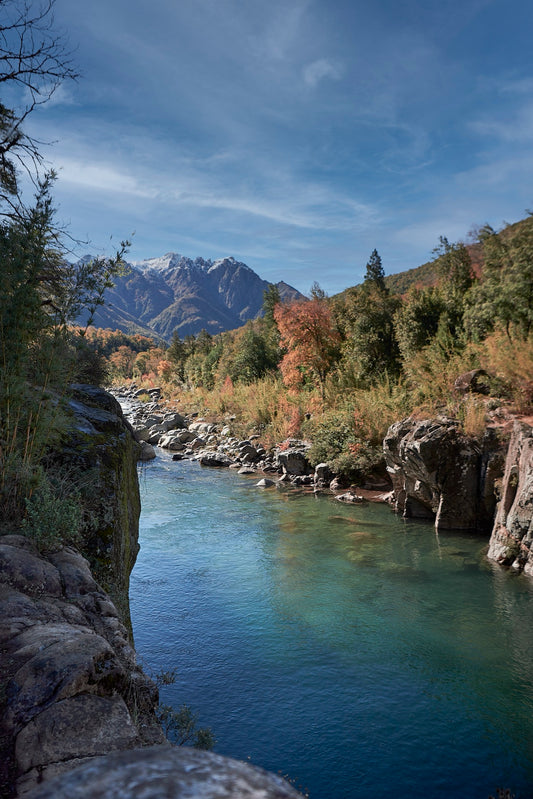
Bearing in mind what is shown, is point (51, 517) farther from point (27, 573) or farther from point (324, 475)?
point (324, 475)

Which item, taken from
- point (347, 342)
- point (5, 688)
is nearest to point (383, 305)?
point (347, 342)

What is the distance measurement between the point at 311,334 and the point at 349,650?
17036mm

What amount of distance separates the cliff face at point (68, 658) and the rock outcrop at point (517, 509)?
7.32 metres

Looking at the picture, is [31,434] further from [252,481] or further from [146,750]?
[252,481]

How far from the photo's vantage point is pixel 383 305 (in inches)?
799

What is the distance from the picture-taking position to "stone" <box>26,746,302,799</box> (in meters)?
0.68

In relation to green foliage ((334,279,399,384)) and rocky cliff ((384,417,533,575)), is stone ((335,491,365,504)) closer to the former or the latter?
rocky cliff ((384,417,533,575))

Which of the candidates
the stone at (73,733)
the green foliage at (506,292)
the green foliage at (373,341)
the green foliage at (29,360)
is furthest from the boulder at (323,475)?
the stone at (73,733)

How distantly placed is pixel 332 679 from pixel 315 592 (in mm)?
2505

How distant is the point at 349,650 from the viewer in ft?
21.5

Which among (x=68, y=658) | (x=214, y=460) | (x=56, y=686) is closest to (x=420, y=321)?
(x=214, y=460)

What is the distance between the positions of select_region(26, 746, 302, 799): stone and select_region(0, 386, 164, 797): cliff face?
1361 mm

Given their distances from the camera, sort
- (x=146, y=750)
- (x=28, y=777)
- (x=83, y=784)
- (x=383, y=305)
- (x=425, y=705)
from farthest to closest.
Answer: (x=383, y=305)
(x=425, y=705)
(x=28, y=777)
(x=146, y=750)
(x=83, y=784)

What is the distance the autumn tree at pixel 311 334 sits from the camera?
22250 millimetres
